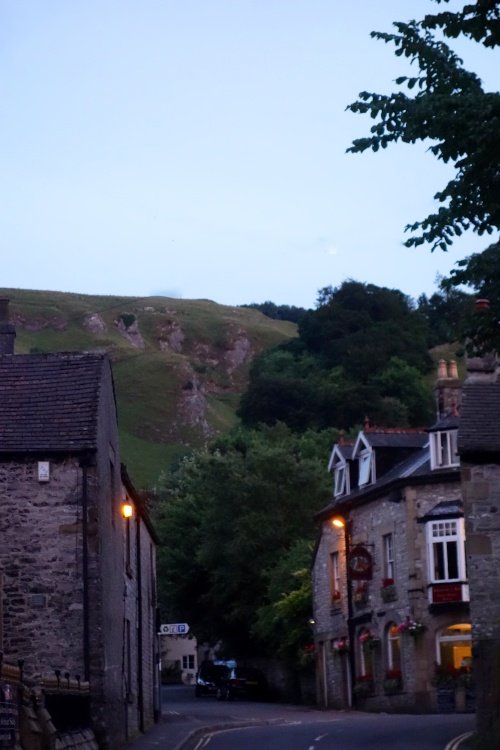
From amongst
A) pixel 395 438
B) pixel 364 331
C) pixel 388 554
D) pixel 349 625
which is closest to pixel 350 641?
pixel 349 625

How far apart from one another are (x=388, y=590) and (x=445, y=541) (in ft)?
10.5

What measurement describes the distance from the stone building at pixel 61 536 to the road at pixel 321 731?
11.2 ft

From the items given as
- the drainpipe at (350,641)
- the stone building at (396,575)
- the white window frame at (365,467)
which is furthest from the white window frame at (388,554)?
the white window frame at (365,467)

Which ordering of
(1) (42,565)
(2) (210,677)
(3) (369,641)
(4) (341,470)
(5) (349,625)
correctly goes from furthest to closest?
(2) (210,677), (4) (341,470), (5) (349,625), (3) (369,641), (1) (42,565)

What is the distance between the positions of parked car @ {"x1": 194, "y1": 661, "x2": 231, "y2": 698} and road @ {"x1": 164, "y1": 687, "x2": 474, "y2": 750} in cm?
1307

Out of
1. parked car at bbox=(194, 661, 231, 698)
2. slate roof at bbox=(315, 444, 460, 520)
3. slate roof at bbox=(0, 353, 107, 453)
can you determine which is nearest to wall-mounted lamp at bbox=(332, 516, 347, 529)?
slate roof at bbox=(315, 444, 460, 520)

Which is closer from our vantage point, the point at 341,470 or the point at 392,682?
the point at 392,682

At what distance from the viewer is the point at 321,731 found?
3161 cm

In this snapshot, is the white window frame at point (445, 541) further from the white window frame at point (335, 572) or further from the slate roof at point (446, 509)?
the white window frame at point (335, 572)

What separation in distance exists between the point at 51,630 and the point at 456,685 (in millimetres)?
19121

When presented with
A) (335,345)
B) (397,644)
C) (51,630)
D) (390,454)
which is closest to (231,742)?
(51,630)

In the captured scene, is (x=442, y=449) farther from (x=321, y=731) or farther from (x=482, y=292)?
(x=482, y=292)

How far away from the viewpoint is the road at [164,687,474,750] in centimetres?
2700

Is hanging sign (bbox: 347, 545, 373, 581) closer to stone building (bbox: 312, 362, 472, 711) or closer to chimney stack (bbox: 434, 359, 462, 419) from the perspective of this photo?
stone building (bbox: 312, 362, 472, 711)
